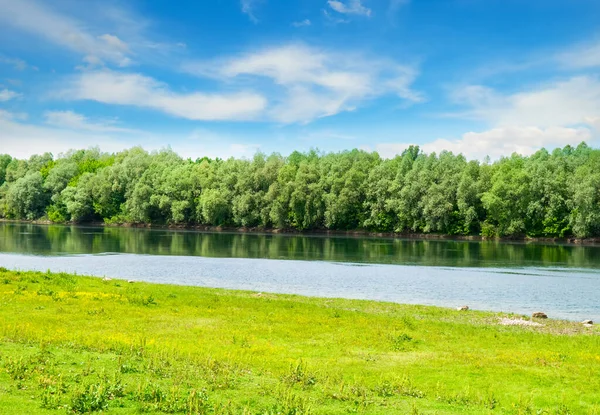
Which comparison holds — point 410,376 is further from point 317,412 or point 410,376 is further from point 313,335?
point 313,335

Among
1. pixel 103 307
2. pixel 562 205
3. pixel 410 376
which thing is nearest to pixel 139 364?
pixel 410 376

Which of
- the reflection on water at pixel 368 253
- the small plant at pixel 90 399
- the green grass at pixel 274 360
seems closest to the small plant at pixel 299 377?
the green grass at pixel 274 360

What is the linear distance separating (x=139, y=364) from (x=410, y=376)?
9832 millimetres

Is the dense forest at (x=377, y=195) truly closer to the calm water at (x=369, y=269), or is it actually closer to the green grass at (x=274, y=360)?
the calm water at (x=369, y=269)

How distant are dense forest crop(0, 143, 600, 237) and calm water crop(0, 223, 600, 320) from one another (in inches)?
1143

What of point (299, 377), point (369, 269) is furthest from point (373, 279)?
point (299, 377)

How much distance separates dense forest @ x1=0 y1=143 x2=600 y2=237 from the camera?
13588cm

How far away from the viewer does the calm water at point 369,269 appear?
49.8m

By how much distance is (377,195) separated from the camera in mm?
160375

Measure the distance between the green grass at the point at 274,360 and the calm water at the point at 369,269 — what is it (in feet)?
45.9

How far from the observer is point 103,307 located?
3262 cm

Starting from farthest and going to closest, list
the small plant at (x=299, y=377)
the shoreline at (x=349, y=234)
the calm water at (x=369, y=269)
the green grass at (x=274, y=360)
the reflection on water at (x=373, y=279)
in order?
the shoreline at (x=349, y=234) < the calm water at (x=369, y=269) < the reflection on water at (x=373, y=279) < the small plant at (x=299, y=377) < the green grass at (x=274, y=360)

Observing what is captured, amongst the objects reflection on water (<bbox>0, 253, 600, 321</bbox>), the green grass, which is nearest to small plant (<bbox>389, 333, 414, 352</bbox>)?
the green grass

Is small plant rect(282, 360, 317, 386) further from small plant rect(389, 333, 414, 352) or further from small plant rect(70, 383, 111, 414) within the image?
small plant rect(389, 333, 414, 352)
